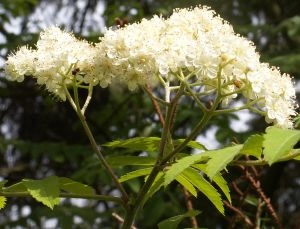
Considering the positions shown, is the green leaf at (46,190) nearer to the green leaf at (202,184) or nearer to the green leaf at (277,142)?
the green leaf at (202,184)

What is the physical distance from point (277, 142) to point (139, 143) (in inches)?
24.7

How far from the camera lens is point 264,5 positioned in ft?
25.7

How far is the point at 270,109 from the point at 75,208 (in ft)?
9.69

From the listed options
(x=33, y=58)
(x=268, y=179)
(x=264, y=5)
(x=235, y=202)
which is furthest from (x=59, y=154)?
(x=264, y=5)

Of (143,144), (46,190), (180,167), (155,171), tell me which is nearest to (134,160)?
(143,144)

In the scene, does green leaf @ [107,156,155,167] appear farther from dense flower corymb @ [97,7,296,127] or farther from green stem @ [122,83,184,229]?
dense flower corymb @ [97,7,296,127]

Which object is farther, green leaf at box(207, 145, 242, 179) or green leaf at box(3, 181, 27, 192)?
green leaf at box(3, 181, 27, 192)

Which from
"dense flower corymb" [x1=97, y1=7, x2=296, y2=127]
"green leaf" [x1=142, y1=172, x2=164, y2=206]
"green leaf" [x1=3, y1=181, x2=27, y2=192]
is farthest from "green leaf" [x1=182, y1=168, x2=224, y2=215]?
"green leaf" [x1=3, y1=181, x2=27, y2=192]

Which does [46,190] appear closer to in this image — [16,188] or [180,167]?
[16,188]

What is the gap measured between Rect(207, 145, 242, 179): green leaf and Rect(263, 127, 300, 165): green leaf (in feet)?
0.27

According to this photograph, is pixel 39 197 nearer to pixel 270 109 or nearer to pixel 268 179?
pixel 270 109

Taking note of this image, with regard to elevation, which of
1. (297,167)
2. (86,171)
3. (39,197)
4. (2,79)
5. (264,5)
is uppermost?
(264,5)

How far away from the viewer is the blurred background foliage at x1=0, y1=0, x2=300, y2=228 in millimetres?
4668

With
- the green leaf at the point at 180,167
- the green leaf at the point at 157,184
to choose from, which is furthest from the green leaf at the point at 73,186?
the green leaf at the point at 180,167
